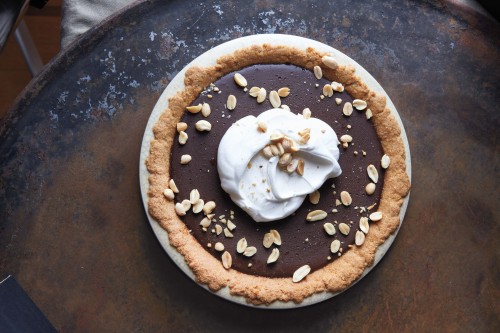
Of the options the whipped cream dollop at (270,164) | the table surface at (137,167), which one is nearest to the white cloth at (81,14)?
the table surface at (137,167)

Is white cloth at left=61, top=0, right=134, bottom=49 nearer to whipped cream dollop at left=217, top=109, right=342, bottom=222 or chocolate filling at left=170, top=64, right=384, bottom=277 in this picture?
chocolate filling at left=170, top=64, right=384, bottom=277

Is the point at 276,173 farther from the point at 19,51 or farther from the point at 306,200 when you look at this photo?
the point at 19,51

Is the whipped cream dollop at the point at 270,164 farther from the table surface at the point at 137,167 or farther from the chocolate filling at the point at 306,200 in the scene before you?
the table surface at the point at 137,167

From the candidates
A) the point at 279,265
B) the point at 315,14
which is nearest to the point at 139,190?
the point at 279,265

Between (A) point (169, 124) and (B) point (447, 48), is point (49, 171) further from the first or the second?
(B) point (447, 48)

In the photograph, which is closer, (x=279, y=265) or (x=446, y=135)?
(x=279, y=265)

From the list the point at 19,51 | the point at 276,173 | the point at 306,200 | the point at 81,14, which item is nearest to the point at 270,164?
the point at 276,173

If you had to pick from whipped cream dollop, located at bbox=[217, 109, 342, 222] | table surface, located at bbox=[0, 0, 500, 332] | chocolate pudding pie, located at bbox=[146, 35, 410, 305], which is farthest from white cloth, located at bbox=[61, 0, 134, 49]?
whipped cream dollop, located at bbox=[217, 109, 342, 222]
